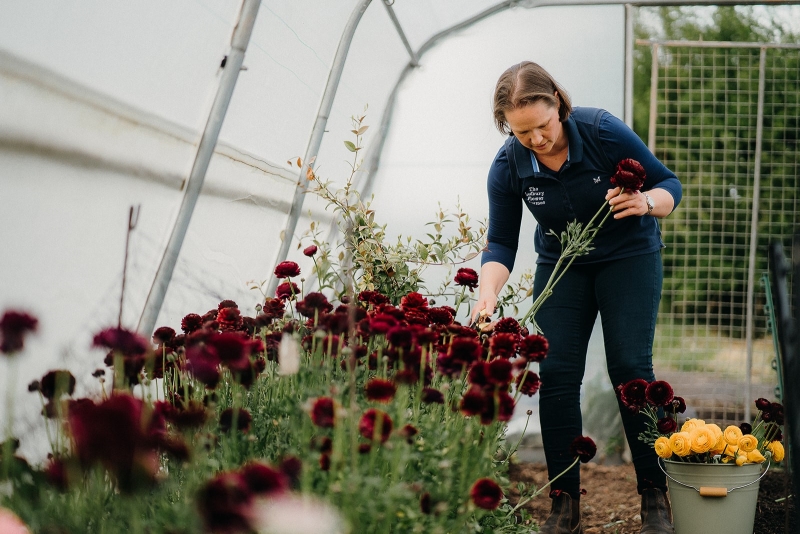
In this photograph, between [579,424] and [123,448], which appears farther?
[579,424]

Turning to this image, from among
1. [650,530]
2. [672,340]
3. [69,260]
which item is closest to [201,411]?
[69,260]

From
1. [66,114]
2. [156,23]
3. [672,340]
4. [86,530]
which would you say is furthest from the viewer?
[672,340]

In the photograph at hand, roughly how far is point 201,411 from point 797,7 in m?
4.06

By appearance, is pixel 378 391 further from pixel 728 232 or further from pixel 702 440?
pixel 728 232

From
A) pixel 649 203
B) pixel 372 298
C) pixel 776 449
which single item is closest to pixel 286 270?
pixel 372 298

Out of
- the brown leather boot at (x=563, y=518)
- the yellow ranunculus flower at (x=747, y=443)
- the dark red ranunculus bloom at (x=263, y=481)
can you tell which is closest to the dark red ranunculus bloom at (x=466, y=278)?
the brown leather boot at (x=563, y=518)

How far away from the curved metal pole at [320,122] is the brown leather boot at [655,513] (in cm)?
148

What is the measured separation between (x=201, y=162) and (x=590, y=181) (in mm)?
1114

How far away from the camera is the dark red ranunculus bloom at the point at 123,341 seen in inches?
44.1

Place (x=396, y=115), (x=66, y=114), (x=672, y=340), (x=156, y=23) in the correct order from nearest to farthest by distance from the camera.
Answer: (x=66, y=114) → (x=156, y=23) → (x=396, y=115) → (x=672, y=340)

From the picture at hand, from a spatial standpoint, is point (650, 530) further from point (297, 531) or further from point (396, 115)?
point (396, 115)

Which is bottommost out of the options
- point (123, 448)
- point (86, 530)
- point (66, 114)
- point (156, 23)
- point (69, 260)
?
point (86, 530)

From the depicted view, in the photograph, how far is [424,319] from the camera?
155 cm

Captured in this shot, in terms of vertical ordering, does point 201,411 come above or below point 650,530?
above
